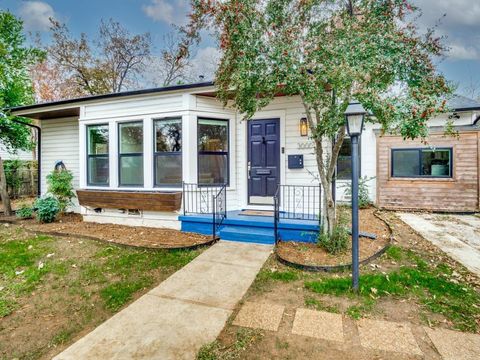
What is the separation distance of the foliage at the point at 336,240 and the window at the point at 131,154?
475 cm

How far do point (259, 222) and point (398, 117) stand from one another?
10.4 feet

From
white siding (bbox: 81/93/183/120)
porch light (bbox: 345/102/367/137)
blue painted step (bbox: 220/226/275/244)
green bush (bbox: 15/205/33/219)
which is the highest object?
white siding (bbox: 81/93/183/120)

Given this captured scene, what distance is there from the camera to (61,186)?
792 cm

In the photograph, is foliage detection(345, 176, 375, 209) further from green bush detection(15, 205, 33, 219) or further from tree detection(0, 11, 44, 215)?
tree detection(0, 11, 44, 215)

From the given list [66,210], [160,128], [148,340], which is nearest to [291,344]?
[148,340]

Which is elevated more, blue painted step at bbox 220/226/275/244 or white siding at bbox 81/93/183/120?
white siding at bbox 81/93/183/120

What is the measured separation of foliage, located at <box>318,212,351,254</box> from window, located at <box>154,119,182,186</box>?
362 cm

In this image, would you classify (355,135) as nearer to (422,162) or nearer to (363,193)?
(363,193)

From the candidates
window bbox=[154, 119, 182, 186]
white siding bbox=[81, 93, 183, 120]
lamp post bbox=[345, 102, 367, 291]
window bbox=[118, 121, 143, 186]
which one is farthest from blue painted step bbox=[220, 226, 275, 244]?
white siding bbox=[81, 93, 183, 120]

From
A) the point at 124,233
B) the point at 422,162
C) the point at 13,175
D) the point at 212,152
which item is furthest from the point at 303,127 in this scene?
the point at 13,175

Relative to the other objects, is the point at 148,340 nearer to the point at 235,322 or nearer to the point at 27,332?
the point at 235,322

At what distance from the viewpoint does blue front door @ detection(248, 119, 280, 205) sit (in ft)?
21.8

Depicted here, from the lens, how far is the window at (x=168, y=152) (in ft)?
21.9

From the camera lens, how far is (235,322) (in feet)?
9.50
